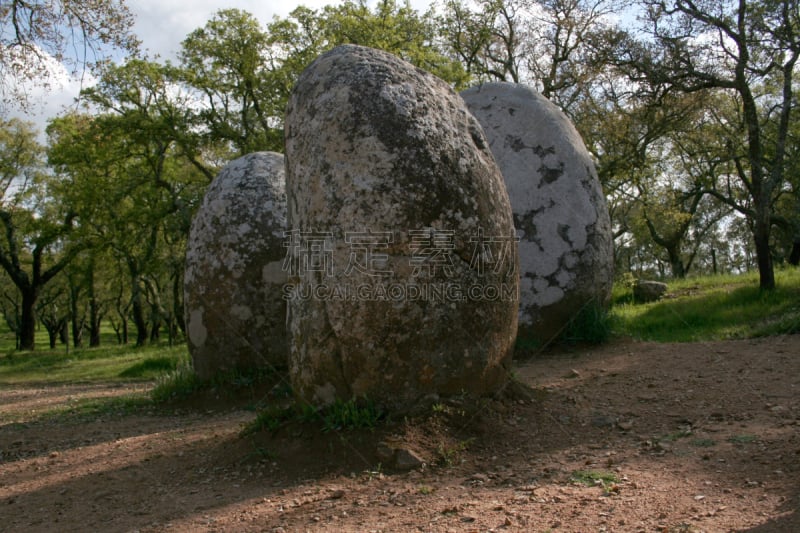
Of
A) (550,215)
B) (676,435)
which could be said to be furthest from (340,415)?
(550,215)

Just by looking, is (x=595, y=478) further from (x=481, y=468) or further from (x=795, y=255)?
(x=795, y=255)

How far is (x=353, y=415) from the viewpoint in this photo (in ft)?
13.0

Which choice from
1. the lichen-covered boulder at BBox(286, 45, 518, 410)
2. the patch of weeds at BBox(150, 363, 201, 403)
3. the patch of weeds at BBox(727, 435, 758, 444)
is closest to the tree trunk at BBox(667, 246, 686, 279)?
the patch of weeds at BBox(150, 363, 201, 403)

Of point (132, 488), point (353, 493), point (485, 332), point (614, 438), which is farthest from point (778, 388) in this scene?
point (132, 488)

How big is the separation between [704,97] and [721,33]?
1.20 metres

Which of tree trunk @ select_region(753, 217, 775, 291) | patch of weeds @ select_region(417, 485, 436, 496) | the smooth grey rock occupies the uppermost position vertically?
tree trunk @ select_region(753, 217, 775, 291)

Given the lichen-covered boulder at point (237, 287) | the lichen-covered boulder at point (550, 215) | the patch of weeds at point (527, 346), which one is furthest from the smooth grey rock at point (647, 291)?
the lichen-covered boulder at point (237, 287)

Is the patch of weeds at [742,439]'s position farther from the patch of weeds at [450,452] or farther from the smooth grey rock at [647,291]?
the smooth grey rock at [647,291]

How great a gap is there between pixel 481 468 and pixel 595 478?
2.03 ft

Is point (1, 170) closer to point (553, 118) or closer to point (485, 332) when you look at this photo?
point (553, 118)

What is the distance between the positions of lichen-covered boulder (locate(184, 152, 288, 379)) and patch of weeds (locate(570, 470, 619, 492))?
3951 mm

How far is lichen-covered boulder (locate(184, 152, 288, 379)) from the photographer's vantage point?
6.89 meters

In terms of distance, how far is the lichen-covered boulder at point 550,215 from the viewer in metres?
7.59

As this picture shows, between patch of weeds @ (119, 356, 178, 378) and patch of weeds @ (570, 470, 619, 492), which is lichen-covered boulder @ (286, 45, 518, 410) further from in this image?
patch of weeds @ (119, 356, 178, 378)
